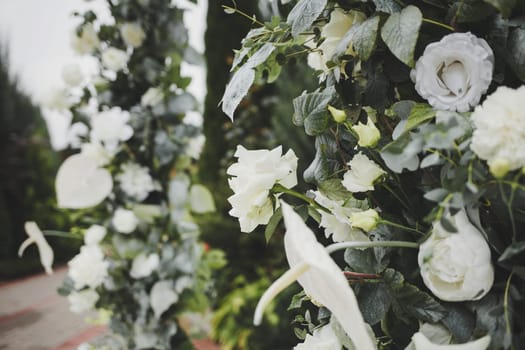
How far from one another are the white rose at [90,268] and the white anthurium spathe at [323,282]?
1.07 m

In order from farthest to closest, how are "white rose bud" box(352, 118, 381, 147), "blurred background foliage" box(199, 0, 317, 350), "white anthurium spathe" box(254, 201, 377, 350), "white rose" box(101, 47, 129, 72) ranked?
"blurred background foliage" box(199, 0, 317, 350) < "white rose" box(101, 47, 129, 72) < "white rose bud" box(352, 118, 381, 147) < "white anthurium spathe" box(254, 201, 377, 350)

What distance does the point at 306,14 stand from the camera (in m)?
0.49

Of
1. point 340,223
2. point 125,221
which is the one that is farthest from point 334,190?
point 125,221

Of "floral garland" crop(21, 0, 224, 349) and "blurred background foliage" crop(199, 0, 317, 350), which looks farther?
"blurred background foliage" crop(199, 0, 317, 350)

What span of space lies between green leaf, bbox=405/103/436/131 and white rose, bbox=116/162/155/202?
3.43ft

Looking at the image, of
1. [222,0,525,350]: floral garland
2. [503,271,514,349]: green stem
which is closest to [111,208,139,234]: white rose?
[222,0,525,350]: floral garland

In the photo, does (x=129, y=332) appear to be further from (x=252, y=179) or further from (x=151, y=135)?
(x=252, y=179)

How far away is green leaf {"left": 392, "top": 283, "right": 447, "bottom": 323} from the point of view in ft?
1.38

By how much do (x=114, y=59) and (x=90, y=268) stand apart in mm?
638

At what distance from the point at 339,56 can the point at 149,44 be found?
1072mm

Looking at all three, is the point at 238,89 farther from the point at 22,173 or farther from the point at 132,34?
the point at 22,173

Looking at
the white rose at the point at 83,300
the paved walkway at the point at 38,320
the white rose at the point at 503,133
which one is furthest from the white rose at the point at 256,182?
the paved walkway at the point at 38,320

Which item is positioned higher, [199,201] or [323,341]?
[323,341]

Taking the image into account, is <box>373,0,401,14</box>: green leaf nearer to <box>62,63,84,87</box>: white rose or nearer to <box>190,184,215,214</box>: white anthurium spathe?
<box>190,184,215,214</box>: white anthurium spathe
